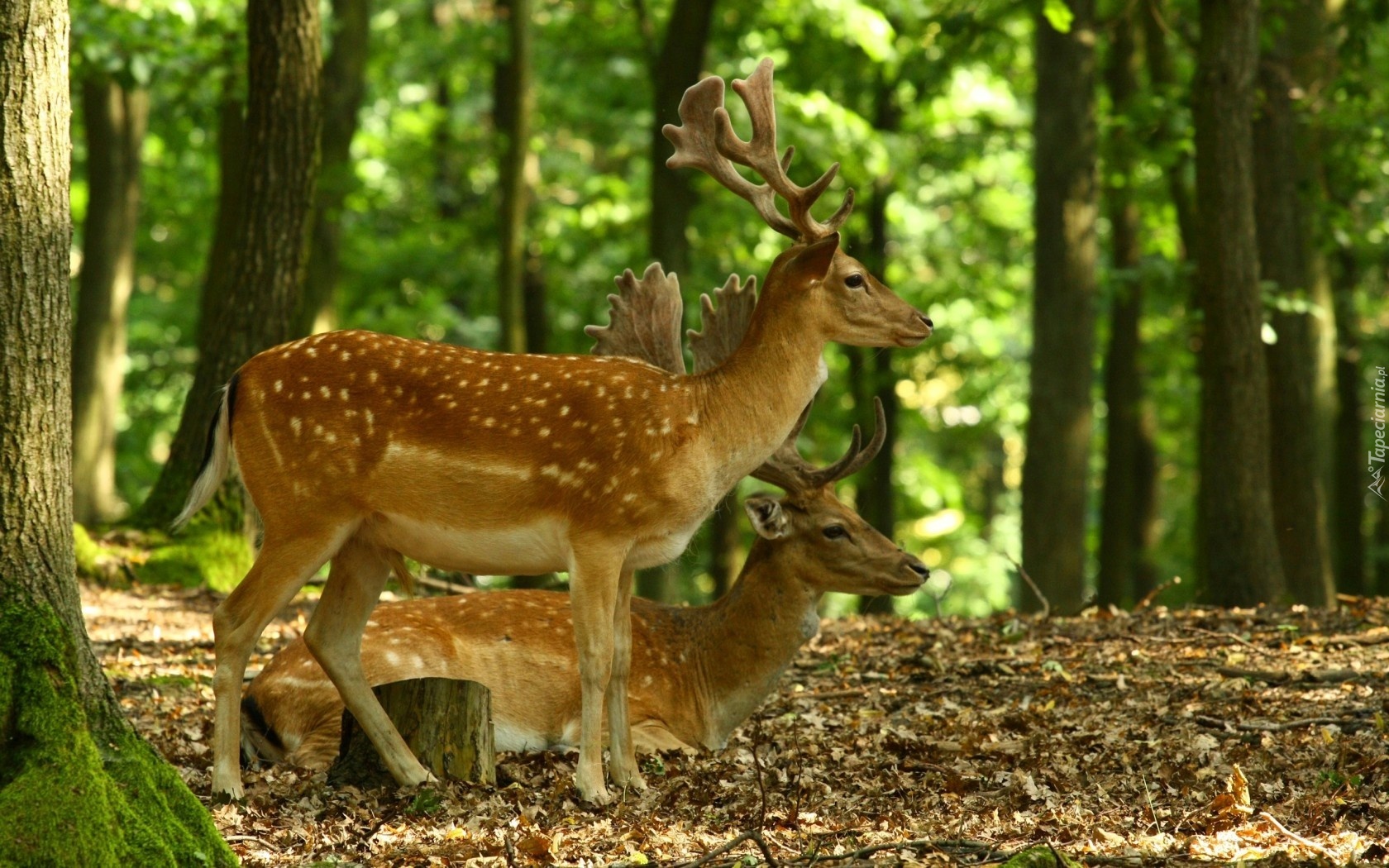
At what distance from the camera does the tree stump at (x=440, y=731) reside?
6262 mm

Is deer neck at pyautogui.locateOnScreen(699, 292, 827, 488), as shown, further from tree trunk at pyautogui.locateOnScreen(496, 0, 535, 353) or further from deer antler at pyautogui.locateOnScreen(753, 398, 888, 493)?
tree trunk at pyautogui.locateOnScreen(496, 0, 535, 353)

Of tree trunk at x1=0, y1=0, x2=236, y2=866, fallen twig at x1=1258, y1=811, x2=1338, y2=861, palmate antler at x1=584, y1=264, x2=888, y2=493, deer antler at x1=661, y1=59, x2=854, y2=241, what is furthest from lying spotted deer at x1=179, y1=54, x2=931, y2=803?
fallen twig at x1=1258, y1=811, x2=1338, y2=861

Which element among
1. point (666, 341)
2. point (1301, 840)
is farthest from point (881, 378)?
point (1301, 840)

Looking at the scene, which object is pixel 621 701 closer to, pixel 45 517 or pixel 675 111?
pixel 45 517

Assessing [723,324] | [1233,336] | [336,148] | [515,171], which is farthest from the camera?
[515,171]

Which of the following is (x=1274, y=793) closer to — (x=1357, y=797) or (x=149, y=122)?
(x=1357, y=797)

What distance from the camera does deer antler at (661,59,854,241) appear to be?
6828 mm

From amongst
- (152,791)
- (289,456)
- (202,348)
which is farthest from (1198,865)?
(202,348)

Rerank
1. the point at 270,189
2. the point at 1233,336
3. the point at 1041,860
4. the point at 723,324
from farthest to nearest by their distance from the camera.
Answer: the point at 270,189
the point at 1233,336
the point at 723,324
the point at 1041,860

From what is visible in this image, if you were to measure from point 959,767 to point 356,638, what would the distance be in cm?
254

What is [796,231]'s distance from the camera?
6.95 meters

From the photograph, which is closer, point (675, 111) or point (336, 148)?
point (675, 111)

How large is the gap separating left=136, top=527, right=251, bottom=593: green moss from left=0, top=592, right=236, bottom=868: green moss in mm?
5930

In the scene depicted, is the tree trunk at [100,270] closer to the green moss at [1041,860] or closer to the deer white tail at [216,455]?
the deer white tail at [216,455]
